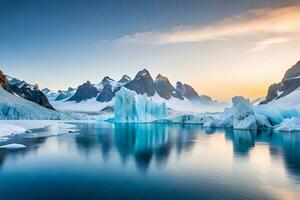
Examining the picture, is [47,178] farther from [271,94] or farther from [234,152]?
[271,94]

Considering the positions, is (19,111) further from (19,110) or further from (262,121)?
(262,121)

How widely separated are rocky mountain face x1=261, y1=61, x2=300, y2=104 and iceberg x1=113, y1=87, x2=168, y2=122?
45.6 meters

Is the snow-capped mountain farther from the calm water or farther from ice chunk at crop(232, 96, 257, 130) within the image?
the calm water

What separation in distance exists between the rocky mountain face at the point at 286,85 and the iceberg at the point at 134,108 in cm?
4561

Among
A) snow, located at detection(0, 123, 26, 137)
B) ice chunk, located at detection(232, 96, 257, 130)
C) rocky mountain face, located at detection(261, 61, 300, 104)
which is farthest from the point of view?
rocky mountain face, located at detection(261, 61, 300, 104)

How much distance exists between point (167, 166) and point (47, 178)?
598cm

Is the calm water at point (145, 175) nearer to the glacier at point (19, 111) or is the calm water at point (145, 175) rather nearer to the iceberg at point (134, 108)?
the glacier at point (19, 111)

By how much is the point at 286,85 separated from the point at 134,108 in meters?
58.8

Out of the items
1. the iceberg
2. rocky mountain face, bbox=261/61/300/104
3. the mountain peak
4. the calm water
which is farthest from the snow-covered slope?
the mountain peak

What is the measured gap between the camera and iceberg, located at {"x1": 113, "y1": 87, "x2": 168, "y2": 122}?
8225 centimetres

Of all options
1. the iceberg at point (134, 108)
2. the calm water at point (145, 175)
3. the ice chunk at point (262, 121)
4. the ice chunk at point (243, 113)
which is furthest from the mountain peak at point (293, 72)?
the calm water at point (145, 175)

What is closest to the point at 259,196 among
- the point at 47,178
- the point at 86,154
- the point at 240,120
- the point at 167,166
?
the point at 167,166

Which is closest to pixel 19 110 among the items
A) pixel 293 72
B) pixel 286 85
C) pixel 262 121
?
pixel 262 121

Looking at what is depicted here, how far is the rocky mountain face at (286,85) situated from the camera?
10859cm
